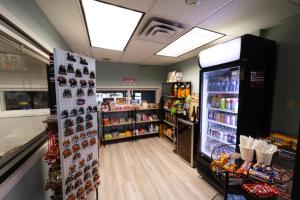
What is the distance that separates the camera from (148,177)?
2246mm

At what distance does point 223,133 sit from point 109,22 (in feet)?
7.51

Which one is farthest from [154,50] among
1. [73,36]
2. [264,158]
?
[264,158]

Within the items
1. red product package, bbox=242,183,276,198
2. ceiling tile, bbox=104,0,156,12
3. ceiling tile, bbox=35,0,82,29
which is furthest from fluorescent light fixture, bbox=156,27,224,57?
red product package, bbox=242,183,276,198

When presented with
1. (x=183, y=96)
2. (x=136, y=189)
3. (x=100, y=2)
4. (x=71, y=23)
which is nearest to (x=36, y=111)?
(x=71, y=23)

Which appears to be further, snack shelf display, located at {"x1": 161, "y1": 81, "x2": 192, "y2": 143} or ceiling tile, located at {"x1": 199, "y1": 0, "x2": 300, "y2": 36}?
snack shelf display, located at {"x1": 161, "y1": 81, "x2": 192, "y2": 143}

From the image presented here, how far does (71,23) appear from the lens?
1596 millimetres

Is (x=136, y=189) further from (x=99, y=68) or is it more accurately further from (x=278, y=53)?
(x=99, y=68)

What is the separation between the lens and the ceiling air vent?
62.4 inches

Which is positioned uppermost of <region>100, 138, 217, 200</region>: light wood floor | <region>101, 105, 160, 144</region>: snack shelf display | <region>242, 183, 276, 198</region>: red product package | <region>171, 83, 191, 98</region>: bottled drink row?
<region>171, 83, 191, 98</region>: bottled drink row

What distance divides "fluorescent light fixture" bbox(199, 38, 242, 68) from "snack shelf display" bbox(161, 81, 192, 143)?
129cm

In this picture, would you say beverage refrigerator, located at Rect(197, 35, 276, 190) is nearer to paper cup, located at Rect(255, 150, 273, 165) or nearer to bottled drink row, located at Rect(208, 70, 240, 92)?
bottled drink row, located at Rect(208, 70, 240, 92)

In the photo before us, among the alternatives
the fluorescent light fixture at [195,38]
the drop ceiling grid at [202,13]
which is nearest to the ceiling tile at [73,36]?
the drop ceiling grid at [202,13]

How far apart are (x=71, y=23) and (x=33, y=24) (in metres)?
0.47

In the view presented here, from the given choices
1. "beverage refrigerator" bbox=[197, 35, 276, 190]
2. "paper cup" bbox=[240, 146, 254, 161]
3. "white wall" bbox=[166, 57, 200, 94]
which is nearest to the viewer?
"paper cup" bbox=[240, 146, 254, 161]
